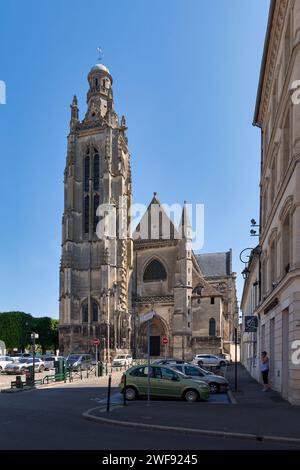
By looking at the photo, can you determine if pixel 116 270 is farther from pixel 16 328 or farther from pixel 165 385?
pixel 165 385

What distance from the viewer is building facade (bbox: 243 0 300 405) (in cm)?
1520

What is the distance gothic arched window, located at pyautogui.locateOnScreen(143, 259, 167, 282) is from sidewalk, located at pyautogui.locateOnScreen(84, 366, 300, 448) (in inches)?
1963

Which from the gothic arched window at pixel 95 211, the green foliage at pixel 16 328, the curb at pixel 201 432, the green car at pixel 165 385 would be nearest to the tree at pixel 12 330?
the green foliage at pixel 16 328

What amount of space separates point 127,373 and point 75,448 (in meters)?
9.54

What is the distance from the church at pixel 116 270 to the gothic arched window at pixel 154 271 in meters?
0.13

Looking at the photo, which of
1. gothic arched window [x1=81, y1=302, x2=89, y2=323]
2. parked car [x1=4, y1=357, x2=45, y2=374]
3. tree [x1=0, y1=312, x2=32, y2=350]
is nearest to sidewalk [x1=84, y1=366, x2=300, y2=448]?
parked car [x1=4, y1=357, x2=45, y2=374]

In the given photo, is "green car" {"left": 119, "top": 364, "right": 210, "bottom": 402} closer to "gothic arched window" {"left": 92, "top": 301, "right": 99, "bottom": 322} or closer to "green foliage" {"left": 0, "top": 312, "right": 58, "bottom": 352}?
"gothic arched window" {"left": 92, "top": 301, "right": 99, "bottom": 322}

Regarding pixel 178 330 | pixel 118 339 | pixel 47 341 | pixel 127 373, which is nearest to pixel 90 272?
pixel 118 339

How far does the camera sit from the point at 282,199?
1828 cm

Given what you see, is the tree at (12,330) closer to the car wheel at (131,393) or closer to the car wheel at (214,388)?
the car wheel at (214,388)

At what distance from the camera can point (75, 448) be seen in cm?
878

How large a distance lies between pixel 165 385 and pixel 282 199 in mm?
7850

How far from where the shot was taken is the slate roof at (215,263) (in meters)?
85.4
